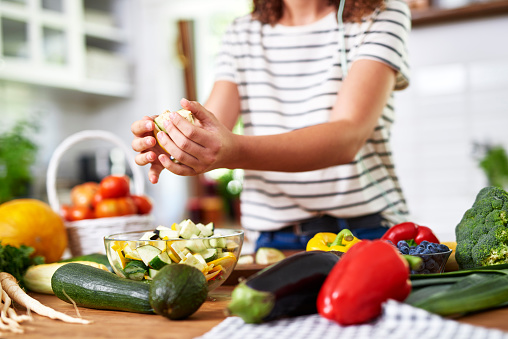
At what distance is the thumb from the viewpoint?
0.94 m

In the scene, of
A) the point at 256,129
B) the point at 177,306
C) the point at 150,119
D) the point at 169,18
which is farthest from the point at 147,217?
the point at 169,18

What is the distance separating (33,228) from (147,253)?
57 centimetres

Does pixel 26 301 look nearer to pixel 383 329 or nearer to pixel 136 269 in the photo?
pixel 136 269

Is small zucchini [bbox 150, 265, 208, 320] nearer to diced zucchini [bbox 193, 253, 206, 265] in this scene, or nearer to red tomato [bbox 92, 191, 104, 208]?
diced zucchini [bbox 193, 253, 206, 265]

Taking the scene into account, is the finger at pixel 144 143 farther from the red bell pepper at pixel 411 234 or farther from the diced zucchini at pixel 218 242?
the red bell pepper at pixel 411 234

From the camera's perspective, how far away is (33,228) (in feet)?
4.23

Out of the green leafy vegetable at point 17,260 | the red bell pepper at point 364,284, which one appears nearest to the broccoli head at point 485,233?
the red bell pepper at point 364,284

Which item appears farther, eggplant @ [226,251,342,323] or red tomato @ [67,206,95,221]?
red tomato @ [67,206,95,221]

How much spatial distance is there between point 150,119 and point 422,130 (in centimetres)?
263

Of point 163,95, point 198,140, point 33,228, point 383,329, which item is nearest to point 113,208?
point 33,228

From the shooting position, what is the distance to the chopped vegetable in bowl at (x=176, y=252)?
0.86 meters

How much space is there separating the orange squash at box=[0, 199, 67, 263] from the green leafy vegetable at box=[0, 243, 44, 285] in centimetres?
6

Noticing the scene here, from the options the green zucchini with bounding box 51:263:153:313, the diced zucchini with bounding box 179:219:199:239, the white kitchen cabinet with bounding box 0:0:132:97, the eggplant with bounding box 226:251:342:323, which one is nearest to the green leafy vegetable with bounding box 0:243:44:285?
the green zucchini with bounding box 51:263:153:313

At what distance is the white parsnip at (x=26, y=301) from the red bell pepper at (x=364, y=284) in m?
0.37
